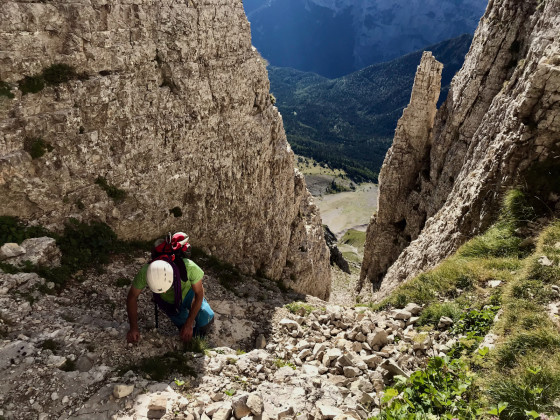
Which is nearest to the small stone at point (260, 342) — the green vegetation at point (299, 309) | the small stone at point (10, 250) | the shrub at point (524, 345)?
the green vegetation at point (299, 309)

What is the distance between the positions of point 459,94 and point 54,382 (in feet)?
120

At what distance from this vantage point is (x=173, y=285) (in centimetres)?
945

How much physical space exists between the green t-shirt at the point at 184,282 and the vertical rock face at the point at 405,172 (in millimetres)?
34373

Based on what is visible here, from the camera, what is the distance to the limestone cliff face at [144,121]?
1230 cm

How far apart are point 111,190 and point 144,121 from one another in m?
3.44

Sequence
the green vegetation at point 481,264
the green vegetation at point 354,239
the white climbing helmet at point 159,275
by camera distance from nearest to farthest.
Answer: the white climbing helmet at point 159,275
the green vegetation at point 481,264
the green vegetation at point 354,239

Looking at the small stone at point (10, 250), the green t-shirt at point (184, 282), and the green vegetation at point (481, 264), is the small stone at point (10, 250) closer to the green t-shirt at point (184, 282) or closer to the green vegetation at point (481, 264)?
the green t-shirt at point (184, 282)

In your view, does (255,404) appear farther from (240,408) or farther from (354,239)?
(354,239)

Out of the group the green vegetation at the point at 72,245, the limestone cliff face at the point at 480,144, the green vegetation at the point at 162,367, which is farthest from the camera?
the limestone cliff face at the point at 480,144

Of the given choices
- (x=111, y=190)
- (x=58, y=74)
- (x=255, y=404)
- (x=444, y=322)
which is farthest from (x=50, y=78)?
(x=444, y=322)

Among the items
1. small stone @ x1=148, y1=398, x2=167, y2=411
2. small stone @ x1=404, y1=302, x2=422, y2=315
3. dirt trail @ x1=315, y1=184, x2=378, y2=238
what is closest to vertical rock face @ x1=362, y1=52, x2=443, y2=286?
small stone @ x1=404, y1=302, x2=422, y2=315

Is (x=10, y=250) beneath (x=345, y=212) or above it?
above

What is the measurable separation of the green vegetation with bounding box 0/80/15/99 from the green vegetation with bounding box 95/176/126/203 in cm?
396

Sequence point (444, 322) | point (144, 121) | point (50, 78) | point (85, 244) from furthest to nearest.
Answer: point (144, 121) → point (85, 244) → point (50, 78) → point (444, 322)
